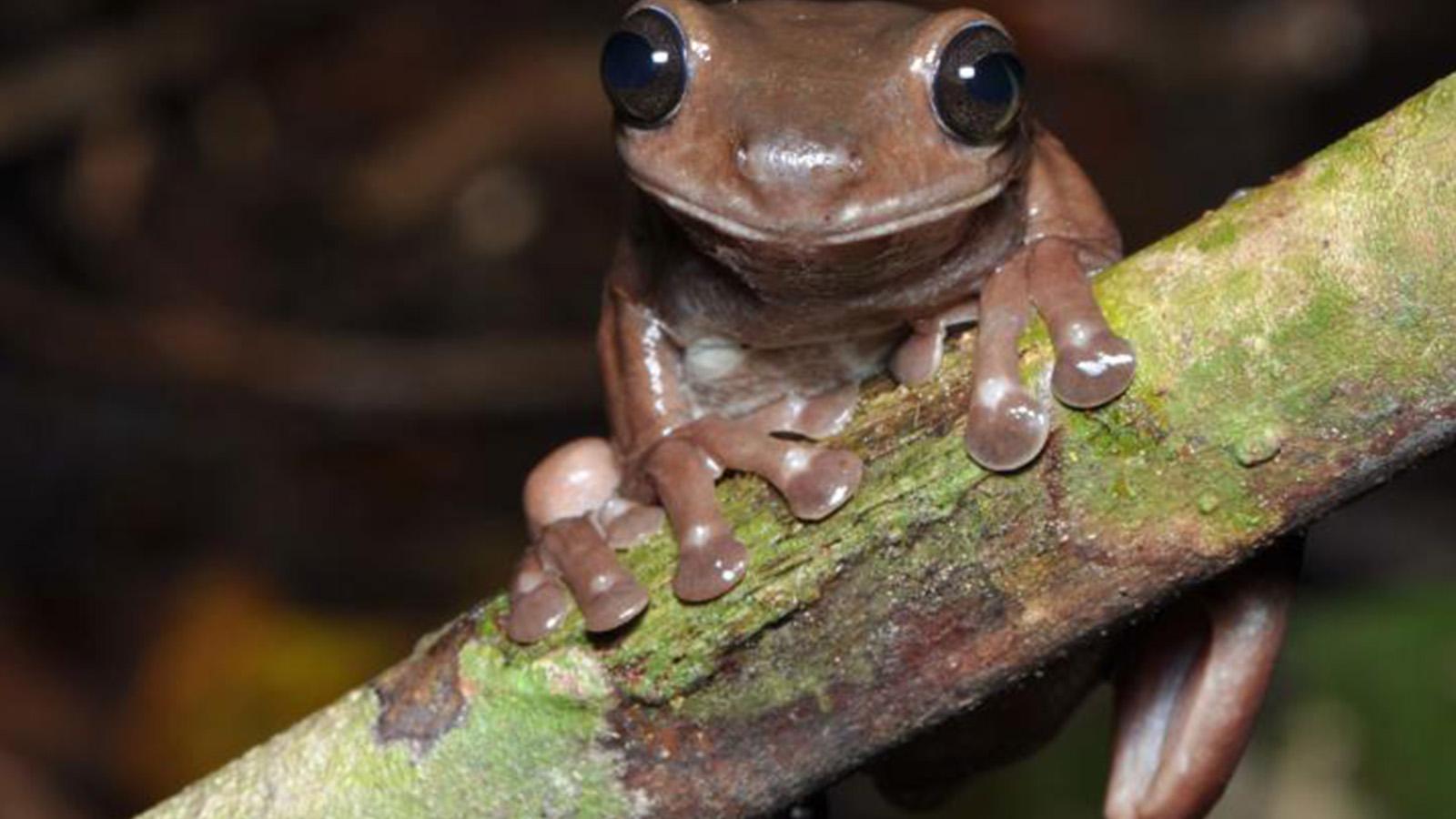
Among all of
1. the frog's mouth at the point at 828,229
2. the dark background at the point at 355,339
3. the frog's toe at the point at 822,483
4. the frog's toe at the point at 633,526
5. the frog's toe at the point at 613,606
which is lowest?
the dark background at the point at 355,339

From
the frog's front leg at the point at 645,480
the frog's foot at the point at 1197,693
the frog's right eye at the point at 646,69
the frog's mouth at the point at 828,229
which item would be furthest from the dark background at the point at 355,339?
the frog's right eye at the point at 646,69

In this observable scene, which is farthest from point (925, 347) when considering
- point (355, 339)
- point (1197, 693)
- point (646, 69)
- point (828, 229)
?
point (355, 339)

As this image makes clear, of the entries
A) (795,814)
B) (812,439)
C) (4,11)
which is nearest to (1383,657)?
(795,814)

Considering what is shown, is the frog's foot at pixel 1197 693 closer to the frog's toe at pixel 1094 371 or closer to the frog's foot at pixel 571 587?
the frog's toe at pixel 1094 371

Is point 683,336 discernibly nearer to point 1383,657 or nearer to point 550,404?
point 1383,657

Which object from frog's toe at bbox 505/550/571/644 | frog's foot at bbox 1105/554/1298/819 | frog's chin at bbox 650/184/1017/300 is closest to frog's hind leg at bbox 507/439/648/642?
frog's toe at bbox 505/550/571/644

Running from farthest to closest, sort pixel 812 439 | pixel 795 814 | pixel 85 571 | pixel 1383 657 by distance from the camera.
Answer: pixel 85 571 < pixel 1383 657 < pixel 795 814 < pixel 812 439

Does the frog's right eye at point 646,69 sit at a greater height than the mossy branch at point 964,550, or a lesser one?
greater
